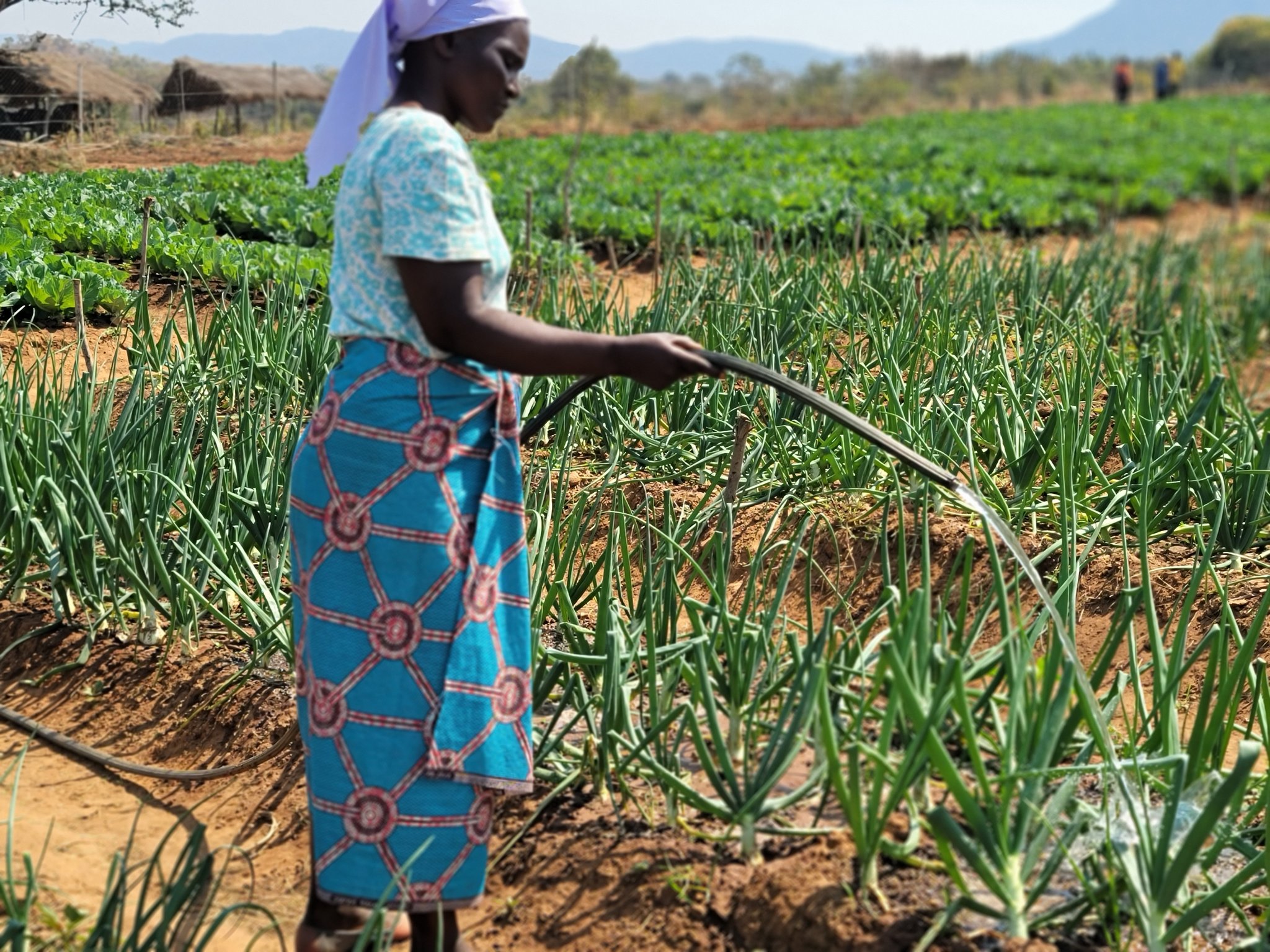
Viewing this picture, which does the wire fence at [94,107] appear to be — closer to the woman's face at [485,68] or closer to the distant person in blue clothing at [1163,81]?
the woman's face at [485,68]

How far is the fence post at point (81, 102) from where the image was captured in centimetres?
452

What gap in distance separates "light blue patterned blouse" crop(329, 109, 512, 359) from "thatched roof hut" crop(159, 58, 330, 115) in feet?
11.5

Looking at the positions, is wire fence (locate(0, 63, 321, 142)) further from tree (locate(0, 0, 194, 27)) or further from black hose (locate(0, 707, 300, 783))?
black hose (locate(0, 707, 300, 783))

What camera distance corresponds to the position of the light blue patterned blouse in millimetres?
1678

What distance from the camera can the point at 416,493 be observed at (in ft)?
5.84

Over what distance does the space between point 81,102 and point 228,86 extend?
30.2 inches

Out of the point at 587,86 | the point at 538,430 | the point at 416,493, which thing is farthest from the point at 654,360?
the point at 587,86

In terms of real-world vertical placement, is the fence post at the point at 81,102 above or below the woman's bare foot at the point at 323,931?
above

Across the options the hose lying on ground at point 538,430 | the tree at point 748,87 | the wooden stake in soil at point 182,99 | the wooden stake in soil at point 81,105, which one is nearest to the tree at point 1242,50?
the tree at point 748,87

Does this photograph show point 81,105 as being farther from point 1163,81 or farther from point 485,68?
point 1163,81

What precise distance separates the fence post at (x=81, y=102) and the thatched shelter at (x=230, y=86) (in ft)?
1.08

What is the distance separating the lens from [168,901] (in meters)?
1.72

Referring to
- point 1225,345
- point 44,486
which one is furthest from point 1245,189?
point 44,486

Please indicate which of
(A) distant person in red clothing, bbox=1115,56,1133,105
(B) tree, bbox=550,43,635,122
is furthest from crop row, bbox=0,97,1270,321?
(A) distant person in red clothing, bbox=1115,56,1133,105
